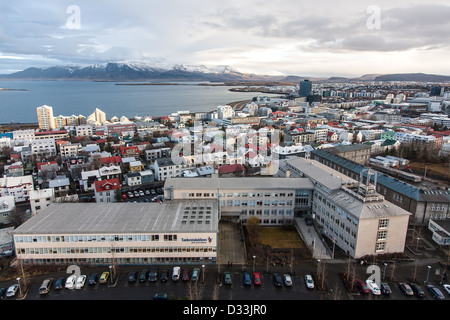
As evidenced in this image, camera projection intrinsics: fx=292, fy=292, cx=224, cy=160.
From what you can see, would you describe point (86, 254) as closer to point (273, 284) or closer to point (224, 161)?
point (273, 284)

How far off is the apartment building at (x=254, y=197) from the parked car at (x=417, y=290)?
146 inches

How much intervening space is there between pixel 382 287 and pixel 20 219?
10769mm

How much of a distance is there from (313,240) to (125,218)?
5.31 m

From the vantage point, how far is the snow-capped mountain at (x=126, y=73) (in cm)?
15050

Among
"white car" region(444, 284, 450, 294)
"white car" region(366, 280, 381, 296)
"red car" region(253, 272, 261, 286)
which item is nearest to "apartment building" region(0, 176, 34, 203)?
"red car" region(253, 272, 261, 286)

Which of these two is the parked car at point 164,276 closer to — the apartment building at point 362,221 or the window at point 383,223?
the apartment building at point 362,221

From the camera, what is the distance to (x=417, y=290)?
6340 millimetres

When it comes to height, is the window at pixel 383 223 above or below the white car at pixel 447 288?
above

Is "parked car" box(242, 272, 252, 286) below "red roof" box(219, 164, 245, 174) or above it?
below

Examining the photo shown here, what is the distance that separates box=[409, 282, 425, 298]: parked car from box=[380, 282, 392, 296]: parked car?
0.52 meters

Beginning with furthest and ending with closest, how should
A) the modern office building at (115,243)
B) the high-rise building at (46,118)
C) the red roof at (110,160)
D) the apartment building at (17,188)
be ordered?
the high-rise building at (46,118), the red roof at (110,160), the apartment building at (17,188), the modern office building at (115,243)

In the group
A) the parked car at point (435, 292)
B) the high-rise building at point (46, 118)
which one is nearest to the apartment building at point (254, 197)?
the parked car at point (435, 292)

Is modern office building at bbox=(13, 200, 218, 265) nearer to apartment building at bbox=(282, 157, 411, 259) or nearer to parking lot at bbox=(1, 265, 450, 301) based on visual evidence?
parking lot at bbox=(1, 265, 450, 301)

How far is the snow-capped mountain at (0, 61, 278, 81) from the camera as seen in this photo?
150 meters
